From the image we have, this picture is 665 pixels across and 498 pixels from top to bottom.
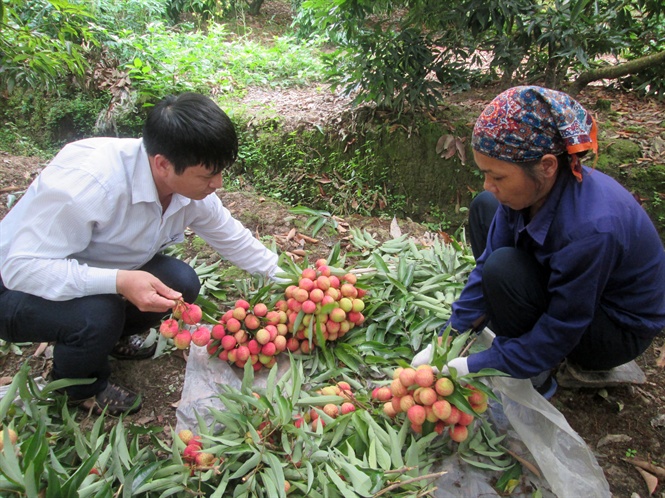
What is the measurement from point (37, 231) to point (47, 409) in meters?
0.71

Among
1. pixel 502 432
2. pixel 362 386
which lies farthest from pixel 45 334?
pixel 502 432

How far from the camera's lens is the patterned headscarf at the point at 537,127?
1370mm

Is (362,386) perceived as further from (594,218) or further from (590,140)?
(590,140)

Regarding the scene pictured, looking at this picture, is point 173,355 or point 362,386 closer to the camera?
point 362,386

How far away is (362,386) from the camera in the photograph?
202 cm

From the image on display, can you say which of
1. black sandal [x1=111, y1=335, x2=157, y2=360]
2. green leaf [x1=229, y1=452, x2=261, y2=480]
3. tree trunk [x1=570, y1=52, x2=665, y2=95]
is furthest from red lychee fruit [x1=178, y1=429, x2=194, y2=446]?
tree trunk [x1=570, y1=52, x2=665, y2=95]

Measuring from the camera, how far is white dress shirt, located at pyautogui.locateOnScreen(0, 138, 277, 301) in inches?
62.2

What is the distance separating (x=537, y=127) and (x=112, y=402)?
Answer: 1870 mm

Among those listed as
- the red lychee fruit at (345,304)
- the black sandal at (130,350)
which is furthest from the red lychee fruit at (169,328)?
the red lychee fruit at (345,304)

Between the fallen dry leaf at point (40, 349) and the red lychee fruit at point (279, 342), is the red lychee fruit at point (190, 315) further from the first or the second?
the fallen dry leaf at point (40, 349)

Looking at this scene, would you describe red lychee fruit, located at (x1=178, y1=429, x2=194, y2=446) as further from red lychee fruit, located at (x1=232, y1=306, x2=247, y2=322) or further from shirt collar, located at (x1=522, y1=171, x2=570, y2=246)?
shirt collar, located at (x1=522, y1=171, x2=570, y2=246)

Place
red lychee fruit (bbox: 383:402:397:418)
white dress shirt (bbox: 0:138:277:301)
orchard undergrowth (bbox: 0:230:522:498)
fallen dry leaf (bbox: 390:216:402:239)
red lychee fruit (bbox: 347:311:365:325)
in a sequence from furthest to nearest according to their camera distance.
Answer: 1. fallen dry leaf (bbox: 390:216:402:239)
2. red lychee fruit (bbox: 347:311:365:325)
3. red lychee fruit (bbox: 383:402:397:418)
4. white dress shirt (bbox: 0:138:277:301)
5. orchard undergrowth (bbox: 0:230:522:498)

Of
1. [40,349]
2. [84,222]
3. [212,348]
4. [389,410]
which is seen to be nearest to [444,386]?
[389,410]

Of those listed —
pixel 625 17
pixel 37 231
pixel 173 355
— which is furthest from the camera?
pixel 625 17
